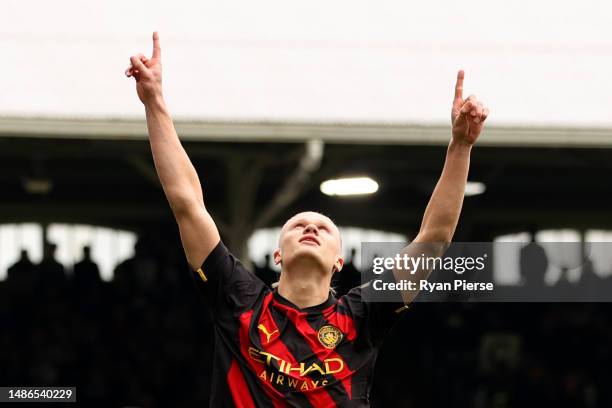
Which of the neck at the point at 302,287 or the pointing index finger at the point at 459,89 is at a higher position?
the pointing index finger at the point at 459,89

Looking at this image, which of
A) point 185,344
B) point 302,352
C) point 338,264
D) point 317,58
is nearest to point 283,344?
point 302,352

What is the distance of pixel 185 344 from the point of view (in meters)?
12.3

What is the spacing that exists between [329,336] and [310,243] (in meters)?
0.30

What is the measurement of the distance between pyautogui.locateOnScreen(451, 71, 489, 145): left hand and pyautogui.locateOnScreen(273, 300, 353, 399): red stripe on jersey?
0.69 meters

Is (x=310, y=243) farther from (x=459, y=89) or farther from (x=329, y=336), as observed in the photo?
(x=459, y=89)

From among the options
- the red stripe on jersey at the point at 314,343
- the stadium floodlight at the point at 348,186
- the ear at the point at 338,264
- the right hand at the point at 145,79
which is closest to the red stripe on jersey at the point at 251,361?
the red stripe on jersey at the point at 314,343

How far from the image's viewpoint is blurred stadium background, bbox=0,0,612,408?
893 cm

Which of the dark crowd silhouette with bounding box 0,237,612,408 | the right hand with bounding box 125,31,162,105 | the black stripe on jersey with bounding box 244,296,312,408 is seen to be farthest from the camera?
the dark crowd silhouette with bounding box 0,237,612,408

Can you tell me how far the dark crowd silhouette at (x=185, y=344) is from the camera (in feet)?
38.2

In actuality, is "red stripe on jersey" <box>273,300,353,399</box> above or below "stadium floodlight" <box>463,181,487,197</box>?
below

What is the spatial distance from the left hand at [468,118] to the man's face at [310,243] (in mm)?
497

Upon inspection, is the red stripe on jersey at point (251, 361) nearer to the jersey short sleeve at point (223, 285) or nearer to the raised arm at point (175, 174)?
the jersey short sleeve at point (223, 285)

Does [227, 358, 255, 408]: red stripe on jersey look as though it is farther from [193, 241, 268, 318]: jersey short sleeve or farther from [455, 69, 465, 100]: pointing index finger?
[455, 69, 465, 100]: pointing index finger

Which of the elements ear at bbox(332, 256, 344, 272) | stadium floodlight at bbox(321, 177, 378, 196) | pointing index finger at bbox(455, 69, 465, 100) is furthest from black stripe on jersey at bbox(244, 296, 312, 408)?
stadium floodlight at bbox(321, 177, 378, 196)
